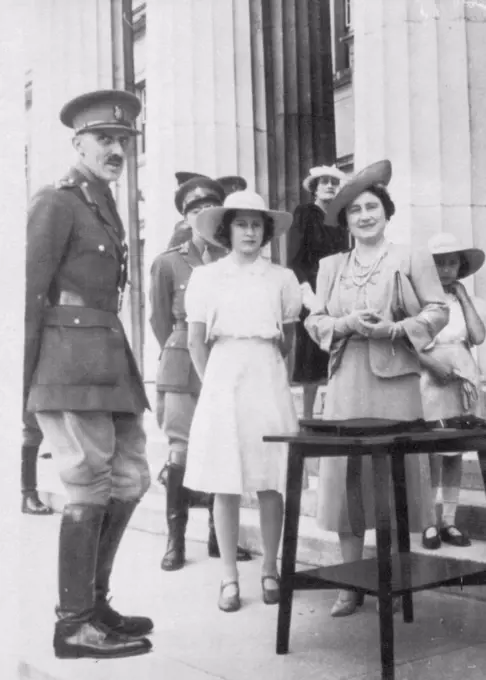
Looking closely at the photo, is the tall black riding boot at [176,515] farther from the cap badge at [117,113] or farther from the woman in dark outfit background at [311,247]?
the cap badge at [117,113]

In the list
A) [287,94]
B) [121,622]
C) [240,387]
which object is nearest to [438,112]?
[240,387]

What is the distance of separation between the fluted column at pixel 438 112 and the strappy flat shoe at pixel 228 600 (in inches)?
107

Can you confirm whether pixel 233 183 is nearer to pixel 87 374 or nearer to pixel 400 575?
pixel 87 374

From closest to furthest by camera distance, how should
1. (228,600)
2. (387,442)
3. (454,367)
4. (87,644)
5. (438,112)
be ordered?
(387,442) < (87,644) < (228,600) < (454,367) < (438,112)

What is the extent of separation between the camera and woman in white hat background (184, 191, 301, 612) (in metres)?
4.88

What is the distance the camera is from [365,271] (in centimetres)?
465

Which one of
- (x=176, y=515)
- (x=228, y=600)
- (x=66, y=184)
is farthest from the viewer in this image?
(x=176, y=515)

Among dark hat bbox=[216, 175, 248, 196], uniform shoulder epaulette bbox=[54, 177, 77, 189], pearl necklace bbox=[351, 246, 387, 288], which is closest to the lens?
uniform shoulder epaulette bbox=[54, 177, 77, 189]

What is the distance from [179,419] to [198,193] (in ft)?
4.29

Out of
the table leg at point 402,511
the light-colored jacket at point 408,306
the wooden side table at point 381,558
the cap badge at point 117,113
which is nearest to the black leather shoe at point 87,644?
the wooden side table at point 381,558

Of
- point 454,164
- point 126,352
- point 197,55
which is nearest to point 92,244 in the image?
point 126,352

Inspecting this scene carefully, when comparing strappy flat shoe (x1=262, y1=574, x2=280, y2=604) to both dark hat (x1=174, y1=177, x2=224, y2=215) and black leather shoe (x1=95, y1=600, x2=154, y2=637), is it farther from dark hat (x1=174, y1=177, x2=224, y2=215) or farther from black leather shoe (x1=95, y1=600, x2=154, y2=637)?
dark hat (x1=174, y1=177, x2=224, y2=215)

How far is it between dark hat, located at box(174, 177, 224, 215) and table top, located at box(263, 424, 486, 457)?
7.32 feet

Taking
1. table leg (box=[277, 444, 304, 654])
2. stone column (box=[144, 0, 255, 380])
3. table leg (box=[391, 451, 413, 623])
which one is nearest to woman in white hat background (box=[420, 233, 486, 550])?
table leg (box=[391, 451, 413, 623])
